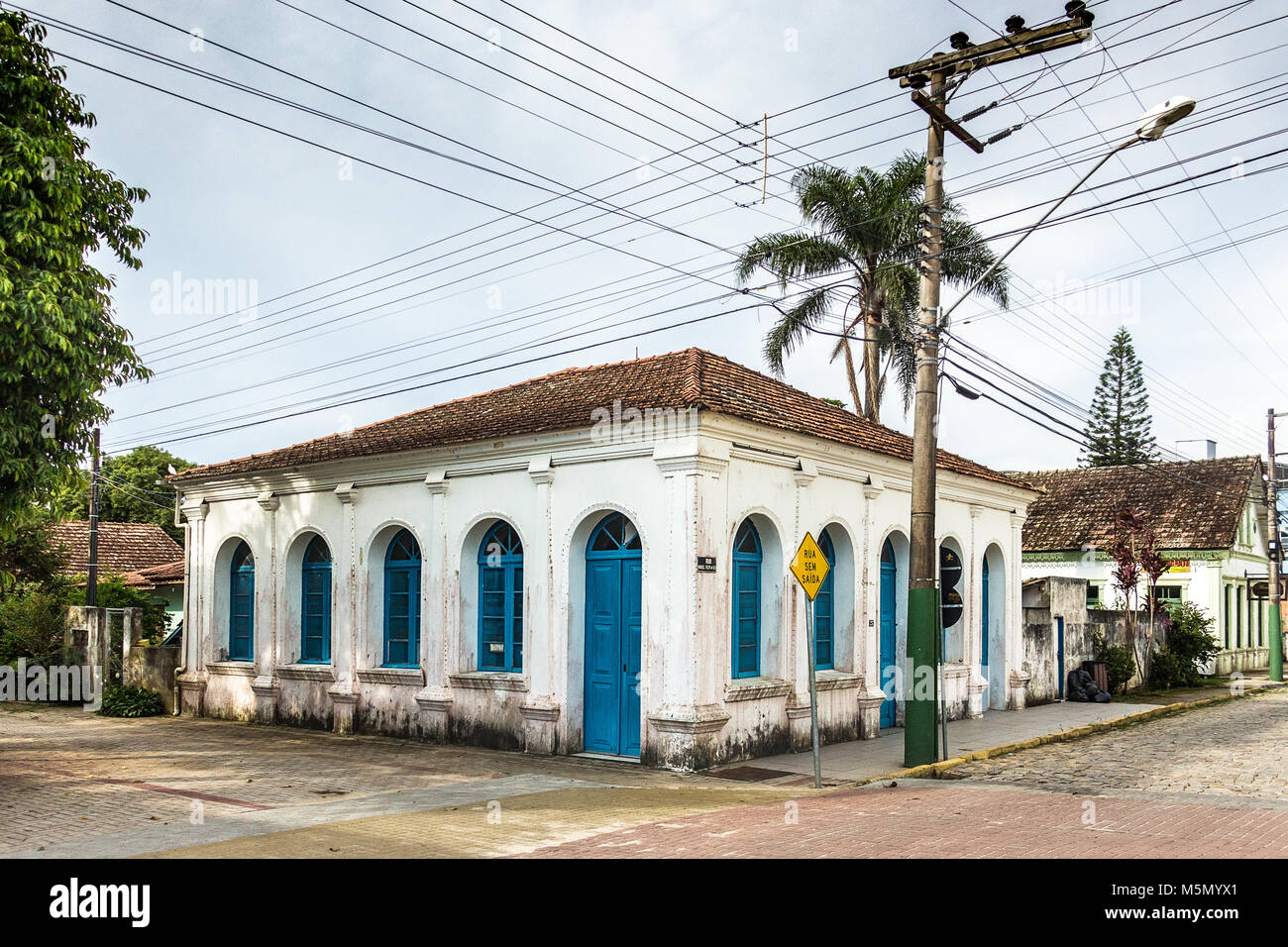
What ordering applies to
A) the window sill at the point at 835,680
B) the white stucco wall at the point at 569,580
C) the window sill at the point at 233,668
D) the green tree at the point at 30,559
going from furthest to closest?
the green tree at the point at 30,559 < the window sill at the point at 233,668 < the window sill at the point at 835,680 < the white stucco wall at the point at 569,580

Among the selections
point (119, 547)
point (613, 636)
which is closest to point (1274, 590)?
point (613, 636)

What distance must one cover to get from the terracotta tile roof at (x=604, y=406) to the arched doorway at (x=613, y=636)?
172 cm

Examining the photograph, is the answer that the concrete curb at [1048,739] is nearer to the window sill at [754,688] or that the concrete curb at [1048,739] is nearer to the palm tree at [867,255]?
the window sill at [754,688]

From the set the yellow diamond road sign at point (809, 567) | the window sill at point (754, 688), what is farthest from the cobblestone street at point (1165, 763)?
the yellow diamond road sign at point (809, 567)

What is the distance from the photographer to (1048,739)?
16969 millimetres

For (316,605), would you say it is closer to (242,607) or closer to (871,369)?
(242,607)

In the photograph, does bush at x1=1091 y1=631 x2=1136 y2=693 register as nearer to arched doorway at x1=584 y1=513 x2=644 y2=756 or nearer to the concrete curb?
the concrete curb

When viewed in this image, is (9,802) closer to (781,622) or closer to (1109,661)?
(781,622)

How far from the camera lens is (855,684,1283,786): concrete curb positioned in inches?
537

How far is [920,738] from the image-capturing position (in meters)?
14.1

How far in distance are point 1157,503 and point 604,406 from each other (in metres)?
27.1

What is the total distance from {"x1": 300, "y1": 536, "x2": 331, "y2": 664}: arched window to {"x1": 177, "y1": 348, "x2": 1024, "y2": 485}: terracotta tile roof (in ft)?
5.44

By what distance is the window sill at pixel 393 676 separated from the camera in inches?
659

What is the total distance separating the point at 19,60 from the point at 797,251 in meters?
19.7
